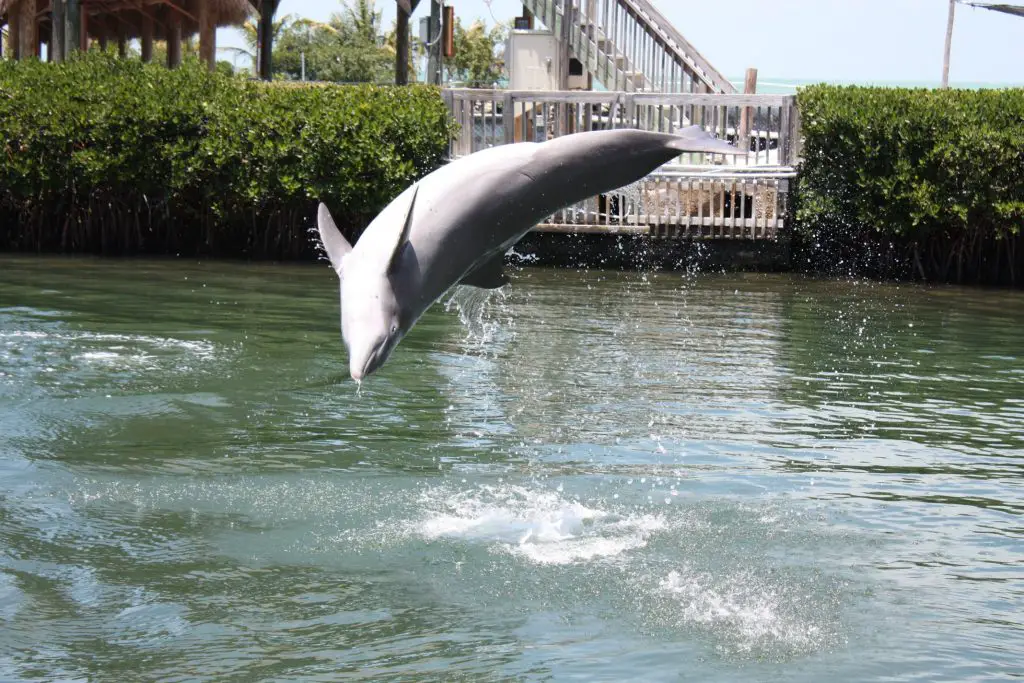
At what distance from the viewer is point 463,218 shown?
6836mm

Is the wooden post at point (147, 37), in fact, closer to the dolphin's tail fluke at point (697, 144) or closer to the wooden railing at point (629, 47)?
the wooden railing at point (629, 47)

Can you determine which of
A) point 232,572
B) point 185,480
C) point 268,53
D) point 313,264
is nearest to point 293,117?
point 313,264

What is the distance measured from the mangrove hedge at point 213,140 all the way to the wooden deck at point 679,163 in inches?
51.9

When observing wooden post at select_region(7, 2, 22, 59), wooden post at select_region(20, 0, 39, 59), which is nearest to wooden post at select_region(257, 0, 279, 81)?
wooden post at select_region(20, 0, 39, 59)

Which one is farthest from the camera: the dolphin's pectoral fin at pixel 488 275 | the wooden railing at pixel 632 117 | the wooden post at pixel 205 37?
the wooden post at pixel 205 37

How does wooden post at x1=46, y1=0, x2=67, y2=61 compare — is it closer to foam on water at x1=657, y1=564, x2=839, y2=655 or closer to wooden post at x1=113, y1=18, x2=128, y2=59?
wooden post at x1=113, y1=18, x2=128, y2=59

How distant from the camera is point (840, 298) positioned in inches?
727

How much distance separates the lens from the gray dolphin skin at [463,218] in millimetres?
6121

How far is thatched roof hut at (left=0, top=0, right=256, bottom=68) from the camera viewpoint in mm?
26781

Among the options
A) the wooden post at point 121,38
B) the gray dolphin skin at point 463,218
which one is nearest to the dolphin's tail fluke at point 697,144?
the gray dolphin skin at point 463,218

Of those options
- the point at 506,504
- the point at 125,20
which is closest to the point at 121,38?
the point at 125,20

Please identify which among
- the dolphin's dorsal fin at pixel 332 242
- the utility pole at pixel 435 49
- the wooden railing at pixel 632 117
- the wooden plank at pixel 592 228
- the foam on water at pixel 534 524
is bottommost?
the foam on water at pixel 534 524

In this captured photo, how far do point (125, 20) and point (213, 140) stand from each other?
14008 millimetres

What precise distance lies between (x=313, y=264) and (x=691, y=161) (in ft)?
20.0
